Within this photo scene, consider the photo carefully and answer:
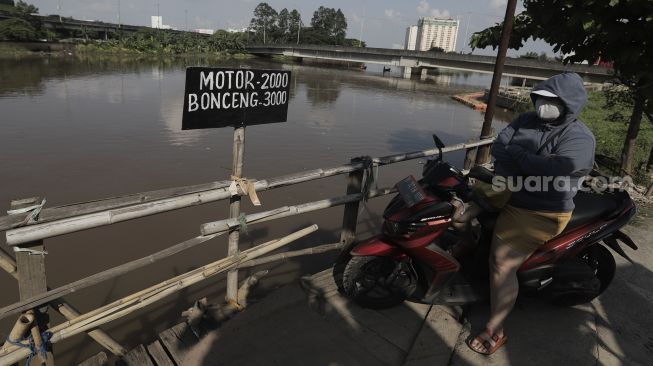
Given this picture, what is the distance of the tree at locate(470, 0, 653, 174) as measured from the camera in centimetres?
491

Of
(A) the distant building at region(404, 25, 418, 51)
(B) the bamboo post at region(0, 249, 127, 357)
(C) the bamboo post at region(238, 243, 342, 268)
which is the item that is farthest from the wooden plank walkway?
(A) the distant building at region(404, 25, 418, 51)

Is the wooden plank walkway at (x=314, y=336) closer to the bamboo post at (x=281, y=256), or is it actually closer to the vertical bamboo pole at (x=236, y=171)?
the bamboo post at (x=281, y=256)

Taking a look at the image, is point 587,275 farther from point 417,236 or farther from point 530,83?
point 530,83

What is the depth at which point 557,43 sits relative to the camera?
618cm

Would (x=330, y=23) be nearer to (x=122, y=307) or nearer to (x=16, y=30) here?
(x=16, y=30)

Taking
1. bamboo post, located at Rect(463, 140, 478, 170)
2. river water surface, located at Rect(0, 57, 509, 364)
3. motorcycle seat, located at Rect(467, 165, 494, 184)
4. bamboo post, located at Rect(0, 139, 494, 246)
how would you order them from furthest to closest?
bamboo post, located at Rect(463, 140, 478, 170) < river water surface, located at Rect(0, 57, 509, 364) < motorcycle seat, located at Rect(467, 165, 494, 184) < bamboo post, located at Rect(0, 139, 494, 246)

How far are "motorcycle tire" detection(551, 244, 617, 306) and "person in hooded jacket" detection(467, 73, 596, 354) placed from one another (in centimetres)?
59

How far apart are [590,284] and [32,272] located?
3580 mm

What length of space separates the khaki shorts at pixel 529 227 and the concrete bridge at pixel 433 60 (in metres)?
28.1

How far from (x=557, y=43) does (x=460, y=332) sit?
16.7ft

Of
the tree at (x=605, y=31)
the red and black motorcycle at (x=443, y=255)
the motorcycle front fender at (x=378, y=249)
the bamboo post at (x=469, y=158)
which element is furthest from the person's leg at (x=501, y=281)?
the tree at (x=605, y=31)

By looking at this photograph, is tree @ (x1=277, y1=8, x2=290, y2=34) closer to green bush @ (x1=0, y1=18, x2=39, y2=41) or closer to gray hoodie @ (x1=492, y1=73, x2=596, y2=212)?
green bush @ (x1=0, y1=18, x2=39, y2=41)

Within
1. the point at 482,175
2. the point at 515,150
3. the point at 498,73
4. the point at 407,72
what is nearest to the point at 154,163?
the point at 498,73

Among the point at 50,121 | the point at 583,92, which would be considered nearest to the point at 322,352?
the point at 583,92
